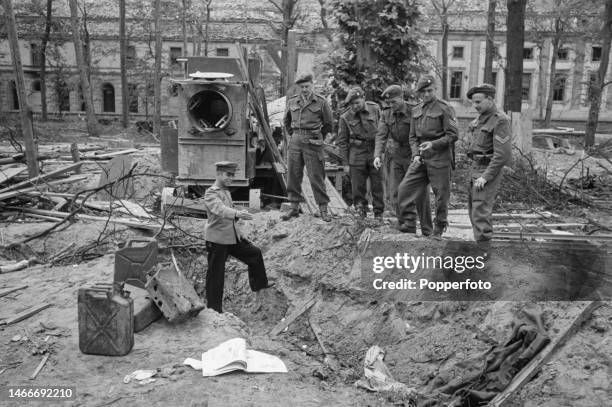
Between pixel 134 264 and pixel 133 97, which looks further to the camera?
pixel 133 97

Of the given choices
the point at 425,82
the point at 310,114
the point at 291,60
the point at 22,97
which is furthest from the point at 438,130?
the point at 22,97

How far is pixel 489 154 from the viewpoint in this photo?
25.5 feet

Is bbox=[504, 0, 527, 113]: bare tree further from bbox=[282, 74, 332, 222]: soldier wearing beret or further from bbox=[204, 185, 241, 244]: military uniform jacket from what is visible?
bbox=[204, 185, 241, 244]: military uniform jacket

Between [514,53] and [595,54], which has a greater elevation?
[595,54]

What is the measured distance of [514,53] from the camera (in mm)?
17406

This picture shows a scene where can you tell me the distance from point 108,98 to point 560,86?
106 feet

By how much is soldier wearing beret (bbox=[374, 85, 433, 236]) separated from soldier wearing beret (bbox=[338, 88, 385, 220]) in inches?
19.7

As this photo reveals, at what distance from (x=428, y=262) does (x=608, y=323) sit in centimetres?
247

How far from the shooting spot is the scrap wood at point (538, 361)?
17.9 ft

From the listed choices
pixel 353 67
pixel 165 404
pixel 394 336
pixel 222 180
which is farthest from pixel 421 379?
pixel 353 67

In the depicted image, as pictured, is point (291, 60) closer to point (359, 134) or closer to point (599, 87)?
point (359, 134)

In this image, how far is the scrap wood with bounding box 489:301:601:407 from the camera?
5441 mm

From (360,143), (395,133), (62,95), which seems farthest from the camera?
(62,95)

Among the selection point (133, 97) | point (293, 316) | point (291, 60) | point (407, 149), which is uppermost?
point (291, 60)
